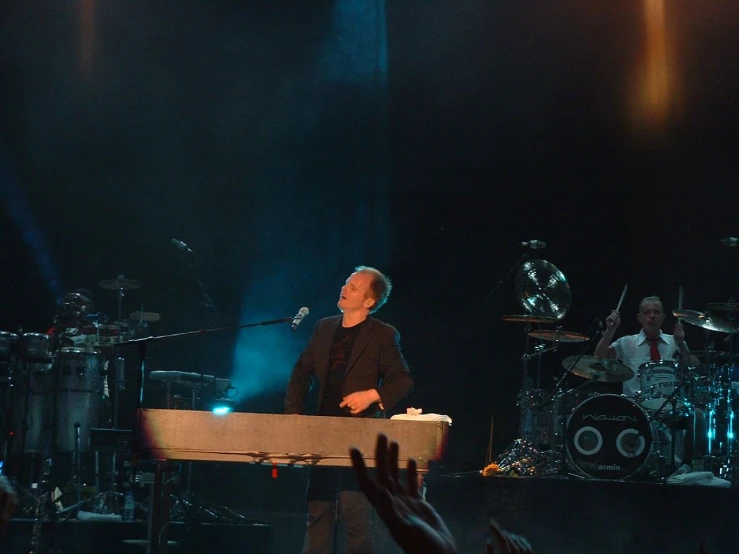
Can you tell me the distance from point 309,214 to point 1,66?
331cm

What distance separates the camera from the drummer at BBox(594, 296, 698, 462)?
7.92 m

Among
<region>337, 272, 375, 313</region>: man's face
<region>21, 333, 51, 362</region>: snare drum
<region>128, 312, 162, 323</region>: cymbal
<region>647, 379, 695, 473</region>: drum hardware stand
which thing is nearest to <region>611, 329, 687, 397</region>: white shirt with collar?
<region>647, 379, 695, 473</region>: drum hardware stand

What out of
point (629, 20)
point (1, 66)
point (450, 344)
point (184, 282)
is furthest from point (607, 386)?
point (1, 66)

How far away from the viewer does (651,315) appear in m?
8.05

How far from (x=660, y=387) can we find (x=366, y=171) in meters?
3.64

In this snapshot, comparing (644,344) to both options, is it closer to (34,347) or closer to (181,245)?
(181,245)

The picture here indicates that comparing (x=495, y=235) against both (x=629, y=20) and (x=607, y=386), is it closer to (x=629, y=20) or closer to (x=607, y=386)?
(x=607, y=386)

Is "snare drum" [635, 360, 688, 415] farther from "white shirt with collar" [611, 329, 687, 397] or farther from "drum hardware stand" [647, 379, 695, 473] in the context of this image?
"white shirt with collar" [611, 329, 687, 397]

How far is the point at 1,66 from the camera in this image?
8102 millimetres

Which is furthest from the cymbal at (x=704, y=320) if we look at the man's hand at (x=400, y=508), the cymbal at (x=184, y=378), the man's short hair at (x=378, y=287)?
the man's hand at (x=400, y=508)

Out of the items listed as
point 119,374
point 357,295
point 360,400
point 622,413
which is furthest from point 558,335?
point 119,374

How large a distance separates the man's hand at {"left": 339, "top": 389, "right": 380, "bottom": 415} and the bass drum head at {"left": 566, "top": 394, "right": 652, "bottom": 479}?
3.31m

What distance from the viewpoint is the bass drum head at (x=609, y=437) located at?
6969 mm

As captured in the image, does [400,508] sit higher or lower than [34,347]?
lower
